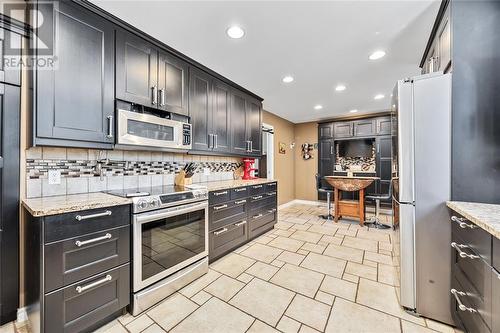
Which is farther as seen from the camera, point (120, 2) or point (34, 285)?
point (120, 2)

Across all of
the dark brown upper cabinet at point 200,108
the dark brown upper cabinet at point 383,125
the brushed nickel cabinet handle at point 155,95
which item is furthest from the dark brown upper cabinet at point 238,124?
the dark brown upper cabinet at point 383,125

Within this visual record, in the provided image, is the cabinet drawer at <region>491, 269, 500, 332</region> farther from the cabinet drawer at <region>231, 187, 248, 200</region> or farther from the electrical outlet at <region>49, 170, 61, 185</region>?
the electrical outlet at <region>49, 170, 61, 185</region>

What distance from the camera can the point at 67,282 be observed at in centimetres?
134

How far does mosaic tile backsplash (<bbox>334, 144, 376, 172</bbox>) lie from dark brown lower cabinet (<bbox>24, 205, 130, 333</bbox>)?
558 centimetres

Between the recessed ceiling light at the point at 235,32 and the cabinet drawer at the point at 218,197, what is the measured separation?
1703 millimetres

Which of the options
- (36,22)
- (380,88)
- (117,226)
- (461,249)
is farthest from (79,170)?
(380,88)

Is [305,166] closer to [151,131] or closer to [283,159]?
[283,159]

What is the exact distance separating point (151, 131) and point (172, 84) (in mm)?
645

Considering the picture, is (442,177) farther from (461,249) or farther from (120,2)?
Result: (120,2)

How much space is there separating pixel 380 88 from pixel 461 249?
A: 302 centimetres

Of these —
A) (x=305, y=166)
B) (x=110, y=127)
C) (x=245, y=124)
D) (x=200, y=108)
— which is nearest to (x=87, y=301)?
(x=110, y=127)

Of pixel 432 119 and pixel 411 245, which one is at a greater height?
pixel 432 119

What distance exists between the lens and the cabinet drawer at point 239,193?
279cm

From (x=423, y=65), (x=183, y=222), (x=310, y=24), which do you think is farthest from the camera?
(x=423, y=65)
